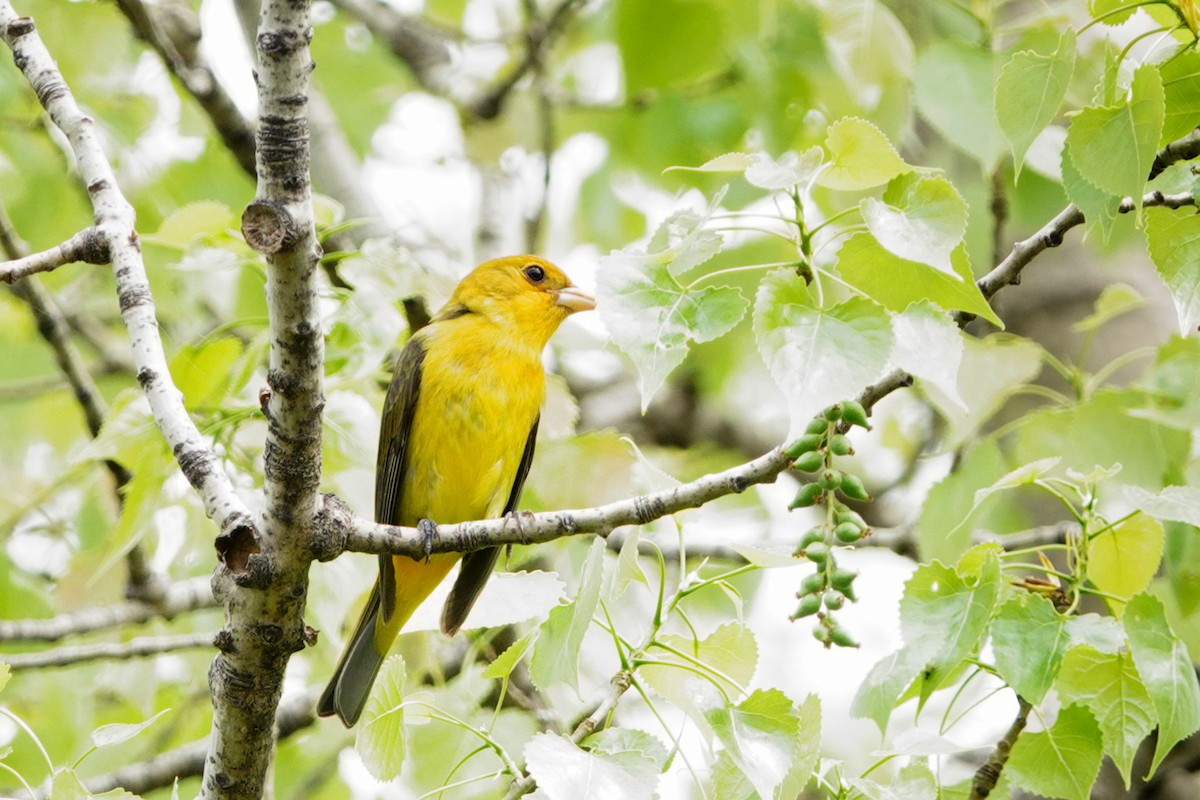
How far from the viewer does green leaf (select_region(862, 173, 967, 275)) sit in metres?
2.15

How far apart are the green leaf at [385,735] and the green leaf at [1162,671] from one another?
146cm

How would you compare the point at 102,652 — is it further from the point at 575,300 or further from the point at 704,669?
the point at 704,669

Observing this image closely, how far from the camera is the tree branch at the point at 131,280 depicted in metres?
2.63

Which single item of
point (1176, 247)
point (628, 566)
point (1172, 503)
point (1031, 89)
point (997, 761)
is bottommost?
point (997, 761)

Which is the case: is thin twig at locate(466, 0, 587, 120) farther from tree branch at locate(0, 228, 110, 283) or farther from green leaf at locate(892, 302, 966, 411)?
green leaf at locate(892, 302, 966, 411)

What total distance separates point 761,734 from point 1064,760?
0.74 metres

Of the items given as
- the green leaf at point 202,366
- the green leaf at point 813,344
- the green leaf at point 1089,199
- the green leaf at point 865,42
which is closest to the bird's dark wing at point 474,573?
the green leaf at point 202,366

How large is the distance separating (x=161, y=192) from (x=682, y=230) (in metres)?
4.82

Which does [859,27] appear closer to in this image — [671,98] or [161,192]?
[671,98]

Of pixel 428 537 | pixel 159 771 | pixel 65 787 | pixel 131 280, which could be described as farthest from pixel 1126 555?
pixel 159 771

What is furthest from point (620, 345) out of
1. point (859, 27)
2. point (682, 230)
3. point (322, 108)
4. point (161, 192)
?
point (161, 192)

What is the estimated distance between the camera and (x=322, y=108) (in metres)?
5.85

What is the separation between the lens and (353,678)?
13.6ft

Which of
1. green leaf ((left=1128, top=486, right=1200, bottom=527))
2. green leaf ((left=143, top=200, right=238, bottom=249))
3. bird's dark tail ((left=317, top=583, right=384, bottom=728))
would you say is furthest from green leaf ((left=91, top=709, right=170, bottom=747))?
green leaf ((left=1128, top=486, right=1200, bottom=527))
